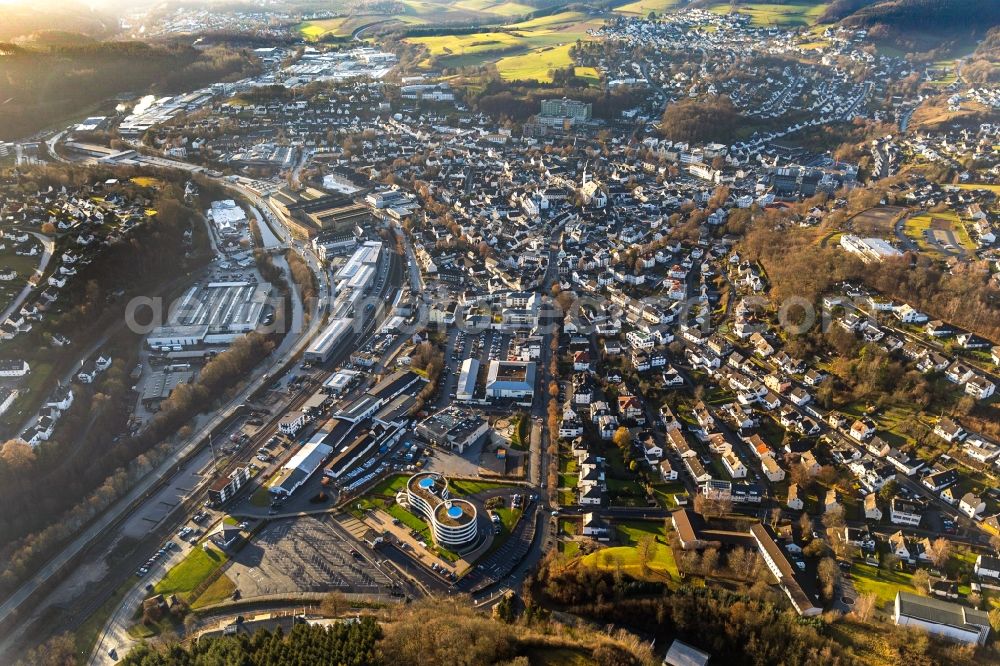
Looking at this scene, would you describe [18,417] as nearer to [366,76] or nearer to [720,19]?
[366,76]

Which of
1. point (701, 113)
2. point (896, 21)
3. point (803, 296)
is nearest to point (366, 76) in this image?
point (701, 113)

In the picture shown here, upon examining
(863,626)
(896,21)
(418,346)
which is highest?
(896,21)

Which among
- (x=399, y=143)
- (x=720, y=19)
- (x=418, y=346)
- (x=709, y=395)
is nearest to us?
(x=709, y=395)

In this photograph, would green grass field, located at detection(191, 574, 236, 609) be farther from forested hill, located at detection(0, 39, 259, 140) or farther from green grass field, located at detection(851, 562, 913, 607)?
forested hill, located at detection(0, 39, 259, 140)

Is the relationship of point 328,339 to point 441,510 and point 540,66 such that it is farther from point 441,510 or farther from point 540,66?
point 540,66

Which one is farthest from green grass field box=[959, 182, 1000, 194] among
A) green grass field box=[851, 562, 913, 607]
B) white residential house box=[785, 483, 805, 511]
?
green grass field box=[851, 562, 913, 607]

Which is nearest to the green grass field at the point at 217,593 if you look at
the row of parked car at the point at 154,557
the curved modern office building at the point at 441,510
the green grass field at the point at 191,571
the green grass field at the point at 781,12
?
the green grass field at the point at 191,571
